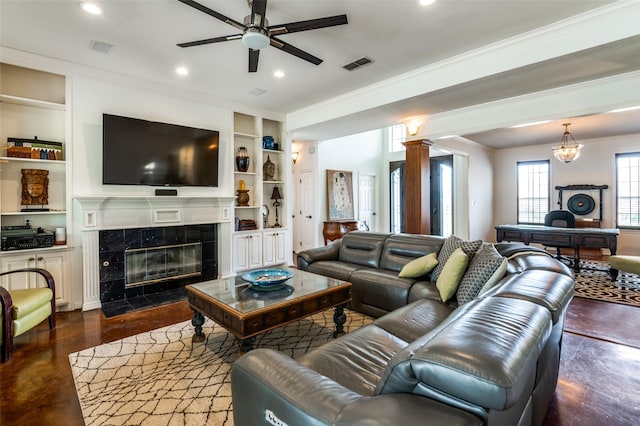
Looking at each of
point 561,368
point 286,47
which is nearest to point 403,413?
point 561,368

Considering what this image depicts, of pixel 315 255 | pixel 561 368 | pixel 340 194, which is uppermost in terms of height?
pixel 340 194

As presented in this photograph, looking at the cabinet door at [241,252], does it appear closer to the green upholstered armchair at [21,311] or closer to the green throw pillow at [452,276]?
the green upholstered armchair at [21,311]

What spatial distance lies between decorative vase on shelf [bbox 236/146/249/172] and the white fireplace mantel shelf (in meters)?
0.63

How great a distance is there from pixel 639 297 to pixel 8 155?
7.69 m

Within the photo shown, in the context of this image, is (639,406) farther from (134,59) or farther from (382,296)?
(134,59)

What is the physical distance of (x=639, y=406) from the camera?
6.46 feet

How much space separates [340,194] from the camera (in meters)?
7.99

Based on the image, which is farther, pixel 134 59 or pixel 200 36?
pixel 134 59

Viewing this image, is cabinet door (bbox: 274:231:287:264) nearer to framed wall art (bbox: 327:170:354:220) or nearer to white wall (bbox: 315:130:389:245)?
white wall (bbox: 315:130:389:245)

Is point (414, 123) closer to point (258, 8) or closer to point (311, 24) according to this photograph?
point (311, 24)

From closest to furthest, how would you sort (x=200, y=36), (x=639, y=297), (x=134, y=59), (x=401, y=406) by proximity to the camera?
(x=401, y=406)
(x=200, y=36)
(x=134, y=59)
(x=639, y=297)

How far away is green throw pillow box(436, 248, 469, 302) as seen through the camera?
8.50 ft

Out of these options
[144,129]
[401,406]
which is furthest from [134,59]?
[401,406]

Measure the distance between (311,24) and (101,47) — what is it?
2.46m
